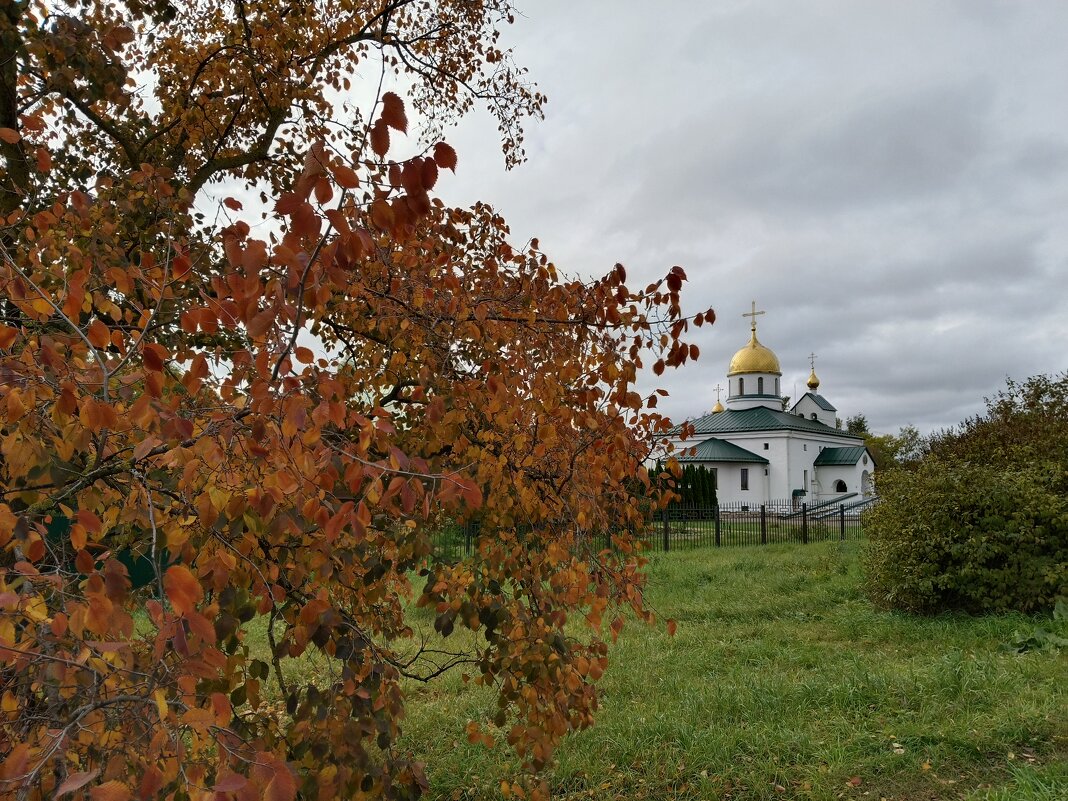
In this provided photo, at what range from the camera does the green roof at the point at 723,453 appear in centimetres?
4056

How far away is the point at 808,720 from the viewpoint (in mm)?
5512

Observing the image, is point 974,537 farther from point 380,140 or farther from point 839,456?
point 839,456

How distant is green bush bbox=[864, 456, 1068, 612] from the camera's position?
864 cm

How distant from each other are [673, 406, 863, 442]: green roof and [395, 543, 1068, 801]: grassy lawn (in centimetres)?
3433

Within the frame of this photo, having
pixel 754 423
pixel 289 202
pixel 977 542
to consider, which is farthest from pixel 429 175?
pixel 754 423

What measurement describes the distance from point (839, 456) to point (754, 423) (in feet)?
21.4

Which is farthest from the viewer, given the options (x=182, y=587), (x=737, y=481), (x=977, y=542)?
(x=737, y=481)

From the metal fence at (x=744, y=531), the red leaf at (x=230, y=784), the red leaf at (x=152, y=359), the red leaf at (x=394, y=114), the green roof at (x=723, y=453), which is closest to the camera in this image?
the red leaf at (x=230, y=784)

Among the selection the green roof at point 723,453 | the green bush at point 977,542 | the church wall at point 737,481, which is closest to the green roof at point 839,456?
the church wall at point 737,481

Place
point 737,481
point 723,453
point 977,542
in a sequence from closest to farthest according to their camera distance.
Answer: point 977,542, point 723,453, point 737,481

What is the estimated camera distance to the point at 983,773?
14.7 ft

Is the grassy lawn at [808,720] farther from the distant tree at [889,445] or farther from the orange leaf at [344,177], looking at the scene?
the distant tree at [889,445]

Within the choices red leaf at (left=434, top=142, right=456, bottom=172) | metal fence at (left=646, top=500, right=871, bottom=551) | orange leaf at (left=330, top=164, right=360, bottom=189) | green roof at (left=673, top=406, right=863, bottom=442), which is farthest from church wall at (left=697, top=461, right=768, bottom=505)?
orange leaf at (left=330, top=164, right=360, bottom=189)

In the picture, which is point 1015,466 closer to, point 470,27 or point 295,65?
point 470,27
